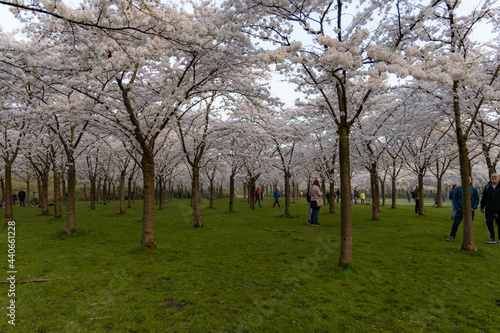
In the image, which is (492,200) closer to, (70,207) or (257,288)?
(257,288)

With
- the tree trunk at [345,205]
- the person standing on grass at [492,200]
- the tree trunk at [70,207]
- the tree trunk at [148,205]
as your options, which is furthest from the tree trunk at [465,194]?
the tree trunk at [70,207]

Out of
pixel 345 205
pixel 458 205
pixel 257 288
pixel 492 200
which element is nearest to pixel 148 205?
pixel 257 288

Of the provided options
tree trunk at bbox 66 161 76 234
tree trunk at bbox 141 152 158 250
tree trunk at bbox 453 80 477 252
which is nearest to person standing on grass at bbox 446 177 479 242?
tree trunk at bbox 453 80 477 252

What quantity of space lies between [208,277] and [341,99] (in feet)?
17.4

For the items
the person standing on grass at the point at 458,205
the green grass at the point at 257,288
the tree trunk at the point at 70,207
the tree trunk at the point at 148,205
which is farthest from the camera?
the tree trunk at the point at 70,207

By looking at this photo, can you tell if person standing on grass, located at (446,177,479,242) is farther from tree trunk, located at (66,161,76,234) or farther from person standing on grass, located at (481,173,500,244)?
tree trunk, located at (66,161,76,234)

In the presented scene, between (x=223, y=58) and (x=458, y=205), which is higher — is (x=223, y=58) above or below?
above

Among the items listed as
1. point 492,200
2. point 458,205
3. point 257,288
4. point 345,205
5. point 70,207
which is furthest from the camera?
point 70,207

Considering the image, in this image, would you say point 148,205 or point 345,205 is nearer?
point 345,205

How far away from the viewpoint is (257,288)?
5691 millimetres

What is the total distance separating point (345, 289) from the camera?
5.53 metres

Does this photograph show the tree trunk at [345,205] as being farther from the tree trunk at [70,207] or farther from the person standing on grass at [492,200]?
the tree trunk at [70,207]

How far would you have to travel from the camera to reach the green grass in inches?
170

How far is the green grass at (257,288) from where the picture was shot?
4316mm
